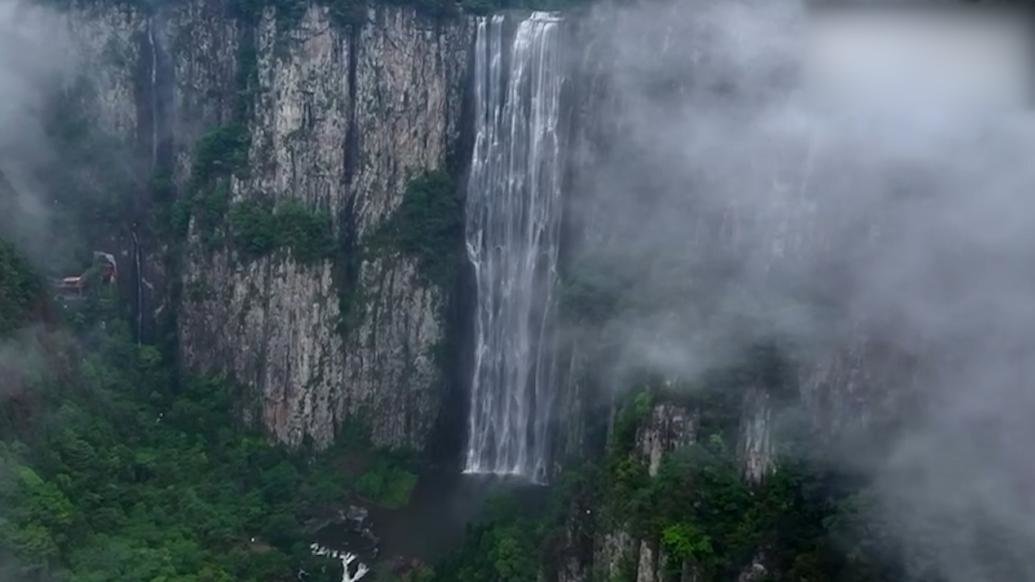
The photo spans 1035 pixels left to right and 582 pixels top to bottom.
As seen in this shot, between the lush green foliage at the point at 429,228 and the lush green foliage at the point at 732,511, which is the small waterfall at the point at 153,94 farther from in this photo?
the lush green foliage at the point at 732,511

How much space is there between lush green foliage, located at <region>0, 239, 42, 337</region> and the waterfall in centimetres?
932

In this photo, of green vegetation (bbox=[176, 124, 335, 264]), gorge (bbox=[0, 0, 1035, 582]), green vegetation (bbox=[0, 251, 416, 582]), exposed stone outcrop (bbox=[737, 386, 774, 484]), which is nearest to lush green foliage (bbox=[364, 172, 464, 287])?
gorge (bbox=[0, 0, 1035, 582])

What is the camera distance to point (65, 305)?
88.5 ft

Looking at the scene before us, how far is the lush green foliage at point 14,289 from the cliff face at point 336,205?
5503mm

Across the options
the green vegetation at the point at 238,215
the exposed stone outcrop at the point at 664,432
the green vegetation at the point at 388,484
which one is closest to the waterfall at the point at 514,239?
the green vegetation at the point at 388,484

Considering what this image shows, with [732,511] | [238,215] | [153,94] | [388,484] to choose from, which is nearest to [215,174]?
[238,215]

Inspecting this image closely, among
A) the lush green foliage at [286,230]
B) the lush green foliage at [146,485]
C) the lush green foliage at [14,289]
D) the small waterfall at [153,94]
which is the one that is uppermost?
the small waterfall at [153,94]

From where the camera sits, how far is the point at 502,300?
26953 millimetres

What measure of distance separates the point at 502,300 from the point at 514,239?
141cm

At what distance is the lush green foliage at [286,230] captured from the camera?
2733 cm

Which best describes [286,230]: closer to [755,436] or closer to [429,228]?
[429,228]

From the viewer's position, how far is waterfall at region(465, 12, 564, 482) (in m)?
25.7

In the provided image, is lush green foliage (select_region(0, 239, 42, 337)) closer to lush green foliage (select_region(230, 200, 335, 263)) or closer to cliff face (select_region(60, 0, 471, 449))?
lush green foliage (select_region(230, 200, 335, 263))

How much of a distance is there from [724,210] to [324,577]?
1005 cm
